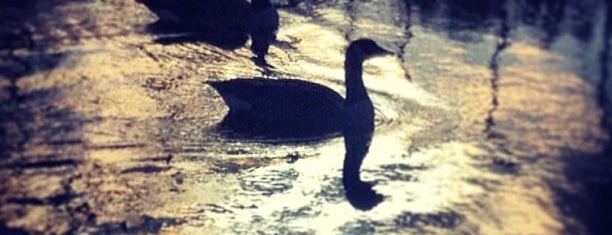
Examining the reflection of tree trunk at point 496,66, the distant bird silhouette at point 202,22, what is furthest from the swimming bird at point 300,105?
the reflection of tree trunk at point 496,66

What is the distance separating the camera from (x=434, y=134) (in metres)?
1.09

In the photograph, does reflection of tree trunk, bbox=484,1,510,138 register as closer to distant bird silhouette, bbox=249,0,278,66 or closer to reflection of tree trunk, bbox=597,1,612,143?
reflection of tree trunk, bbox=597,1,612,143

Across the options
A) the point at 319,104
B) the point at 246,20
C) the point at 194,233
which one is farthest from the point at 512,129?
the point at 194,233

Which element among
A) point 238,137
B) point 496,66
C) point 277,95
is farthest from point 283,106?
point 496,66

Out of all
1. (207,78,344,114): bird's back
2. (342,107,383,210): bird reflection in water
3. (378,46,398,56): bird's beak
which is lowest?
(342,107,383,210): bird reflection in water

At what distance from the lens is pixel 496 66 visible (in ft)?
3.43

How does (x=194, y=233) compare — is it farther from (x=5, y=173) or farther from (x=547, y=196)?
(x=547, y=196)

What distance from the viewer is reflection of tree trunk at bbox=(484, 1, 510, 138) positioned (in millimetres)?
1032

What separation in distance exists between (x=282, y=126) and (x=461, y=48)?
1.47 feet

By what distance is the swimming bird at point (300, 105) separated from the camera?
3.66ft

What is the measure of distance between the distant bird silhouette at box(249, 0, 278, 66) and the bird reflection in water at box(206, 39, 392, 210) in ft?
0.22

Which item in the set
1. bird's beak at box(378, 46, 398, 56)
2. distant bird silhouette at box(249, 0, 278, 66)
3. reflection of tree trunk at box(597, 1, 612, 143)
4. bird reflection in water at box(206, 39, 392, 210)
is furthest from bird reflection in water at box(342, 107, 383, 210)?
reflection of tree trunk at box(597, 1, 612, 143)

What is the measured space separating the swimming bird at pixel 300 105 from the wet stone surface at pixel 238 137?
19 millimetres

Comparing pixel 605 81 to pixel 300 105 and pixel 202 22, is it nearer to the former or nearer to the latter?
pixel 300 105
